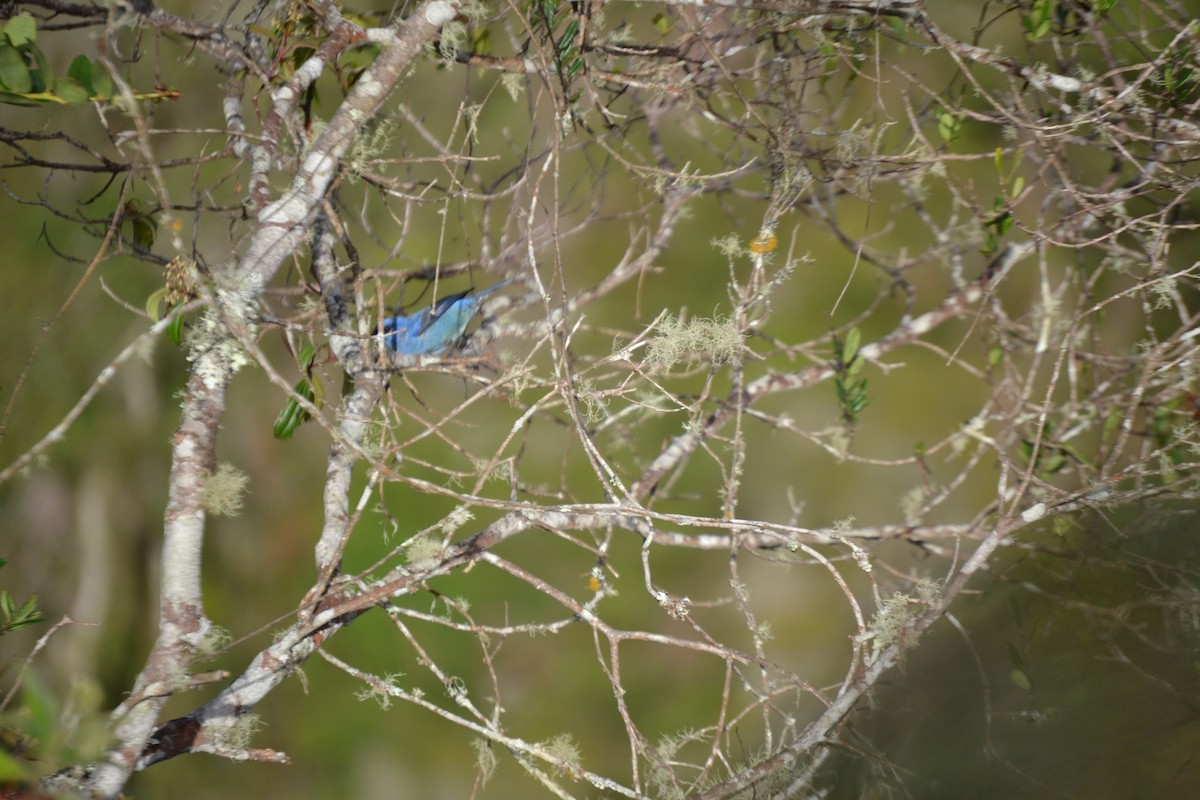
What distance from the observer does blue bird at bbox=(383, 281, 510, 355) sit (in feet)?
3.47

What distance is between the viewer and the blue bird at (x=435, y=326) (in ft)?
3.47

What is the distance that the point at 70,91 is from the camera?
2.60 feet

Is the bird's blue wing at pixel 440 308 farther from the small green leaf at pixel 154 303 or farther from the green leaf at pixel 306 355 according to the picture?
the small green leaf at pixel 154 303

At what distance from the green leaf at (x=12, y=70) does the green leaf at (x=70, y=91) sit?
3cm

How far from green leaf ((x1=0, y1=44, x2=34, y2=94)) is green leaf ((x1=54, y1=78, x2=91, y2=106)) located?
0.11ft

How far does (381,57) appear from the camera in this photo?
2.98 feet

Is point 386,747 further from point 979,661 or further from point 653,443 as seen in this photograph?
point 979,661

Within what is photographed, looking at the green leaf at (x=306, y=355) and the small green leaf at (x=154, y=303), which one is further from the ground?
the small green leaf at (x=154, y=303)

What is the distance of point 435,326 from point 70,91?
1.53ft

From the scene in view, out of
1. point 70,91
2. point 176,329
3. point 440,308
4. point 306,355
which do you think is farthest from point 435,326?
point 70,91

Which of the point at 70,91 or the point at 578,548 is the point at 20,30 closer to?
the point at 70,91

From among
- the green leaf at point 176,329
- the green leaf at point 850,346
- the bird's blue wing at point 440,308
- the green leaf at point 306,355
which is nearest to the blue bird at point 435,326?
the bird's blue wing at point 440,308

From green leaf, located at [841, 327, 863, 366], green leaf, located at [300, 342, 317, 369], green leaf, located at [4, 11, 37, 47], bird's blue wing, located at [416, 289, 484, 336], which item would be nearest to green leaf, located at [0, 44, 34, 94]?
green leaf, located at [4, 11, 37, 47]

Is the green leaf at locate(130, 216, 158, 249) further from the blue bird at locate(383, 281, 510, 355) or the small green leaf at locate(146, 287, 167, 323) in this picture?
the blue bird at locate(383, 281, 510, 355)
